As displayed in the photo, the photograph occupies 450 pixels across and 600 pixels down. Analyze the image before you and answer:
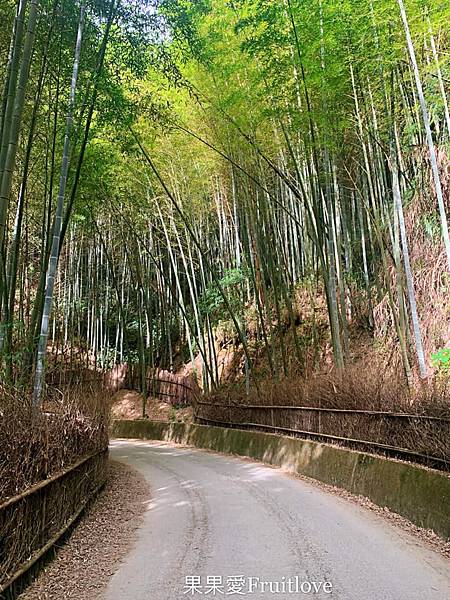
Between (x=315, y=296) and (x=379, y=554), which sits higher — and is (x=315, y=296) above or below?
above

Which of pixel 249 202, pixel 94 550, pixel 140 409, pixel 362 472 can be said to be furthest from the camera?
pixel 140 409

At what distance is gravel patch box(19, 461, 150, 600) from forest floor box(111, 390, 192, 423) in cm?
875

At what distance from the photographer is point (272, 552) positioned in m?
3.12

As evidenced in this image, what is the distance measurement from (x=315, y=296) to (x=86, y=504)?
26.4 feet

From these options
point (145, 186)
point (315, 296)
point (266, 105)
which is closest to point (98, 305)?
point (145, 186)

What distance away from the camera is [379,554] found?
3.08 meters

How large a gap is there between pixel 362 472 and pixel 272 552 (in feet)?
6.13

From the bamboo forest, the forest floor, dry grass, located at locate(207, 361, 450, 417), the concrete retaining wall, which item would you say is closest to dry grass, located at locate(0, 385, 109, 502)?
the bamboo forest

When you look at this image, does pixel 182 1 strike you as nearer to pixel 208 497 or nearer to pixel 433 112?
pixel 433 112

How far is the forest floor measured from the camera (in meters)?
14.2

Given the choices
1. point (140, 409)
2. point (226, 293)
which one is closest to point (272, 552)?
point (226, 293)

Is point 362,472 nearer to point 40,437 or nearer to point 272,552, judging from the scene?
point 272,552

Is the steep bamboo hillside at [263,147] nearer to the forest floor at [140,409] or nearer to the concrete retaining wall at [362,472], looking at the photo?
the concrete retaining wall at [362,472]

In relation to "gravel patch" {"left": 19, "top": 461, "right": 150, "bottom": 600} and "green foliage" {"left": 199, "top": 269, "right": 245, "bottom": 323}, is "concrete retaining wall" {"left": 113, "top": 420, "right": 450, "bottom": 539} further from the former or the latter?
"green foliage" {"left": 199, "top": 269, "right": 245, "bottom": 323}
